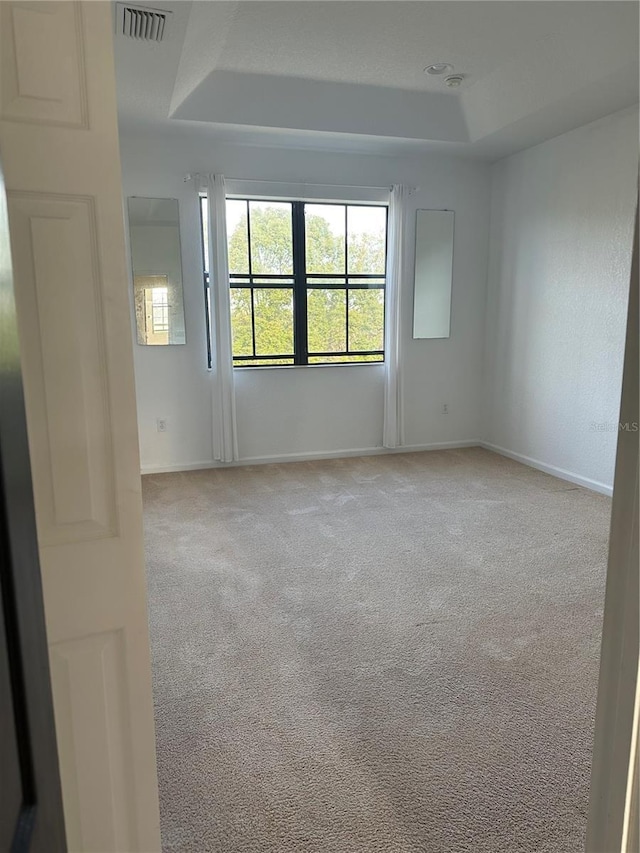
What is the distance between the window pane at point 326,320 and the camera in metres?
5.04

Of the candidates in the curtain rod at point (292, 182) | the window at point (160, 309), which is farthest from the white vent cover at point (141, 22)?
the window at point (160, 309)

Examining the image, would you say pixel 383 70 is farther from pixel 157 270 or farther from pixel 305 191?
pixel 157 270

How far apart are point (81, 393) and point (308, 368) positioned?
4200 millimetres

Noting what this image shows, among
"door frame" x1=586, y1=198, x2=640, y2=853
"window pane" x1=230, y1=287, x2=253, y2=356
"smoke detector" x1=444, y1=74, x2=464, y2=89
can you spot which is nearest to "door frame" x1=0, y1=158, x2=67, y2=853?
"door frame" x1=586, y1=198, x2=640, y2=853

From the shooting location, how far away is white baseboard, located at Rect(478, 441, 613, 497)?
14.0ft

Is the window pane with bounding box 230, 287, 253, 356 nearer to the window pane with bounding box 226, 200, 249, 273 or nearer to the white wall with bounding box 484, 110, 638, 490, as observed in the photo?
the window pane with bounding box 226, 200, 249, 273

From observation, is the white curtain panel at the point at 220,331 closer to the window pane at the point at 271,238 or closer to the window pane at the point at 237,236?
the window pane at the point at 237,236

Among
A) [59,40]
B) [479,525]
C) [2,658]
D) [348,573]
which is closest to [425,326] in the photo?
[479,525]

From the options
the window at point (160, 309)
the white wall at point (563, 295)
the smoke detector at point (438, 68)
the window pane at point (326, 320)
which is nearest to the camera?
the smoke detector at point (438, 68)

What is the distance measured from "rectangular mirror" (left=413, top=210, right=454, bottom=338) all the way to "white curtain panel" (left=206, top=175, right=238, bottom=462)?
179cm

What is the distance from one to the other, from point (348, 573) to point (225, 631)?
79 centimetres

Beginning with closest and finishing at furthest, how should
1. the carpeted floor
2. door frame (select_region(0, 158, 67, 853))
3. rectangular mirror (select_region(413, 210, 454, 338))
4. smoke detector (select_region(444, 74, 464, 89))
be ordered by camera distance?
door frame (select_region(0, 158, 67, 853))
the carpeted floor
smoke detector (select_region(444, 74, 464, 89))
rectangular mirror (select_region(413, 210, 454, 338))

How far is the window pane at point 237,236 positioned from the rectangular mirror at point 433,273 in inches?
62.8

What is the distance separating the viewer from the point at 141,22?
2.73 meters
